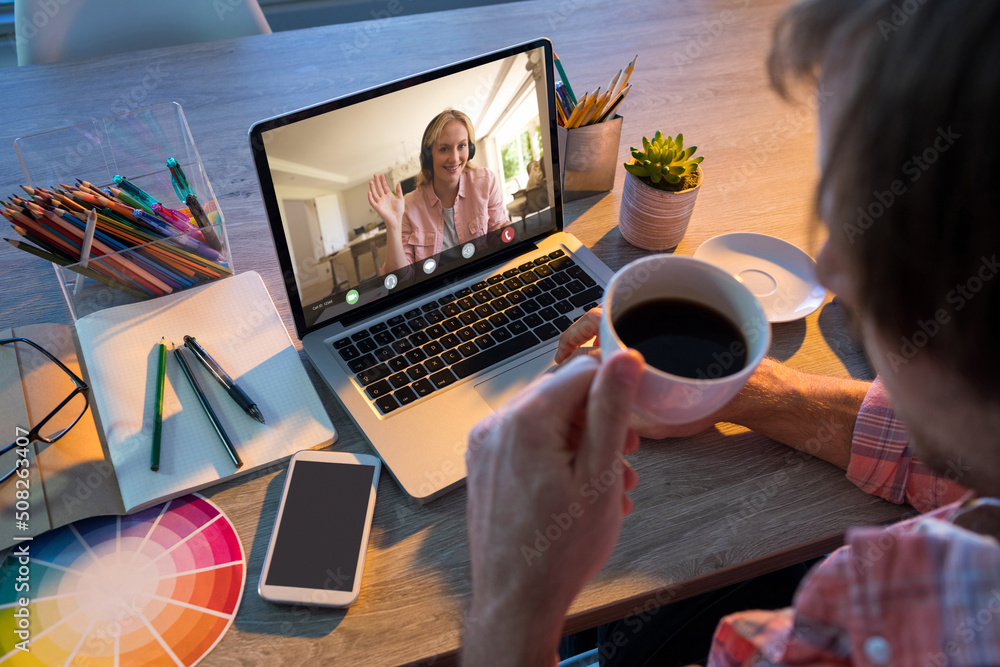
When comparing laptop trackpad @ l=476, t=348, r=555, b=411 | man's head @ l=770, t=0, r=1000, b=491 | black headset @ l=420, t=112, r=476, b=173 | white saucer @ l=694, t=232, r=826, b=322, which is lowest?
laptop trackpad @ l=476, t=348, r=555, b=411

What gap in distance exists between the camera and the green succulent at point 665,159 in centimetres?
96

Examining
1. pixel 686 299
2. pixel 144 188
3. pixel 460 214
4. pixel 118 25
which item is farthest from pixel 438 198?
pixel 118 25

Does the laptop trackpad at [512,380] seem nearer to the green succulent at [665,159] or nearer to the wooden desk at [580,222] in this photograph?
the wooden desk at [580,222]

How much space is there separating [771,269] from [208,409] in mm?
809

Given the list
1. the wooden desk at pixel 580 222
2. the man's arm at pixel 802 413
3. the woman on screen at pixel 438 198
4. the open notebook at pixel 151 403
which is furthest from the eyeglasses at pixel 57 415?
the man's arm at pixel 802 413

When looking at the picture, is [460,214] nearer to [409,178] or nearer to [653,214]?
[409,178]

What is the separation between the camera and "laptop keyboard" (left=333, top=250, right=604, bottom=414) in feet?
2.72

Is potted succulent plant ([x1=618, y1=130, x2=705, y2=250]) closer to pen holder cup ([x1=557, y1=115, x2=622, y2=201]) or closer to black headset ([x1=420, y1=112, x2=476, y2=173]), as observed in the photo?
pen holder cup ([x1=557, y1=115, x2=622, y2=201])

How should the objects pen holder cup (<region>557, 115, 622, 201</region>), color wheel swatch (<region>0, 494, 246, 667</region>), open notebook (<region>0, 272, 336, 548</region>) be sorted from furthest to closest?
pen holder cup (<region>557, 115, 622, 201</region>), open notebook (<region>0, 272, 336, 548</region>), color wheel swatch (<region>0, 494, 246, 667</region>)

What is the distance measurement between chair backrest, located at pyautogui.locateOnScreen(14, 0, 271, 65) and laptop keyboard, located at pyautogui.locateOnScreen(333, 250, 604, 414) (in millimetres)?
1066

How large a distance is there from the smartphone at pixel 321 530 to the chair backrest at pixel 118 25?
1.21 m

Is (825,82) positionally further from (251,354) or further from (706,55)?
(706,55)

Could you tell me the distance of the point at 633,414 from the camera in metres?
0.78

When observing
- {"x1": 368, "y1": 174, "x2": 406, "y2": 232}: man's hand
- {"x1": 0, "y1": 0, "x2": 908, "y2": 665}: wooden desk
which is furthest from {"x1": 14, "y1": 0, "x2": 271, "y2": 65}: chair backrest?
{"x1": 368, "y1": 174, "x2": 406, "y2": 232}: man's hand
